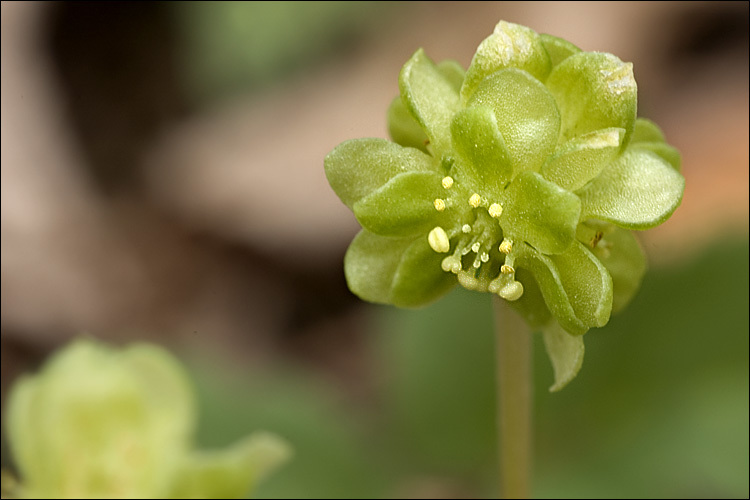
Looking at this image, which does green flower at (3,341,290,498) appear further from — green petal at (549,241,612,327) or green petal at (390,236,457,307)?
green petal at (549,241,612,327)

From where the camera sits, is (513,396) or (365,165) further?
(513,396)

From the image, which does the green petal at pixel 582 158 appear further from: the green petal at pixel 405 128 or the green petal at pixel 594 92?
the green petal at pixel 405 128

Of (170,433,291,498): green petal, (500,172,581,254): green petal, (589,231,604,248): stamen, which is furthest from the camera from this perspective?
(170,433,291,498): green petal

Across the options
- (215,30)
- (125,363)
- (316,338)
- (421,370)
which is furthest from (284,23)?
(125,363)

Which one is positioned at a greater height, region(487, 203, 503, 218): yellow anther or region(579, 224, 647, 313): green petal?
region(579, 224, 647, 313): green petal

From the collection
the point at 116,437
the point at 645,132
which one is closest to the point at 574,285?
the point at 645,132

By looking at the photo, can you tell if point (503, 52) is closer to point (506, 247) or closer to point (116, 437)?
point (506, 247)

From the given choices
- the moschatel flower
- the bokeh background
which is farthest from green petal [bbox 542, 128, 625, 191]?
the bokeh background

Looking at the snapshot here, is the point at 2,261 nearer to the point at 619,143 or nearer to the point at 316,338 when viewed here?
the point at 316,338
